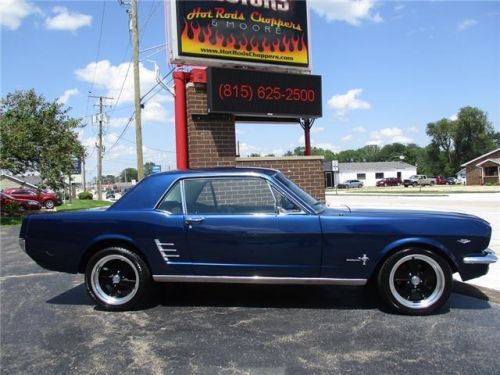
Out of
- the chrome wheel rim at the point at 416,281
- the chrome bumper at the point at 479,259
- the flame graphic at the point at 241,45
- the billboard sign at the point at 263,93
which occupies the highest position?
the flame graphic at the point at 241,45

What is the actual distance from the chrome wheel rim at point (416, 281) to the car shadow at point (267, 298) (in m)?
0.18

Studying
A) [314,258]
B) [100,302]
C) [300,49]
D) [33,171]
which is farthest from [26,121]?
[314,258]

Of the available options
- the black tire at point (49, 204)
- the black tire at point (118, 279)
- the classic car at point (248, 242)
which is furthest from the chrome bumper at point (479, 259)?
the black tire at point (49, 204)

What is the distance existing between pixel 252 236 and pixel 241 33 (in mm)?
6043

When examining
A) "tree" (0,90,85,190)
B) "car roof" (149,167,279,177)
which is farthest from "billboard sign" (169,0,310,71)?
"tree" (0,90,85,190)

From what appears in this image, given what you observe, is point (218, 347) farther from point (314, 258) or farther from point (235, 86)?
point (235, 86)

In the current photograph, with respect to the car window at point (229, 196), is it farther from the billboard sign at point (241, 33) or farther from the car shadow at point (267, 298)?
the billboard sign at point (241, 33)

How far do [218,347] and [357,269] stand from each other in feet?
5.29

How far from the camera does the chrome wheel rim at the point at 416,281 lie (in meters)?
4.55

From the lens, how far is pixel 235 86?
345 inches

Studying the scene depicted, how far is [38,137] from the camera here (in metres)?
20.7

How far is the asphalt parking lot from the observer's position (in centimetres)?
351

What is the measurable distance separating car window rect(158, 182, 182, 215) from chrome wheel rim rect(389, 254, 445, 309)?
228cm

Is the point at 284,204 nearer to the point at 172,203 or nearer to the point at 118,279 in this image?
the point at 172,203
